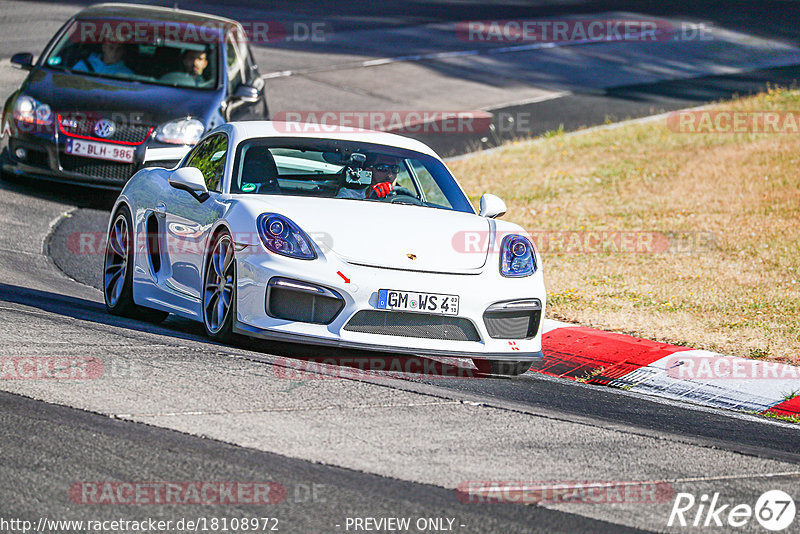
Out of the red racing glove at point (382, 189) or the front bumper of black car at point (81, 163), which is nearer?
the red racing glove at point (382, 189)

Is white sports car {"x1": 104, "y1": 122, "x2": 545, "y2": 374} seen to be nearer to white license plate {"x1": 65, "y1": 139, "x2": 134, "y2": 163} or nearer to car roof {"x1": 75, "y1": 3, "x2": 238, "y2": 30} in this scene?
white license plate {"x1": 65, "y1": 139, "x2": 134, "y2": 163}

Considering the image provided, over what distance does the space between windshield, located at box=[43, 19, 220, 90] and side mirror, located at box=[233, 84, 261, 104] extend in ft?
0.97

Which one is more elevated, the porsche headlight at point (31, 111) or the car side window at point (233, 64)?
the car side window at point (233, 64)

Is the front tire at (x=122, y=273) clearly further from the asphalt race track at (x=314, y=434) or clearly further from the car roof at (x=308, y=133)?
the car roof at (x=308, y=133)

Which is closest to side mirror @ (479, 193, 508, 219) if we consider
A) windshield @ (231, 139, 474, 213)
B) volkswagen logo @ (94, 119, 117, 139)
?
windshield @ (231, 139, 474, 213)

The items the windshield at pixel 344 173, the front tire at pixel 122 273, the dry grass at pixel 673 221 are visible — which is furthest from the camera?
the dry grass at pixel 673 221

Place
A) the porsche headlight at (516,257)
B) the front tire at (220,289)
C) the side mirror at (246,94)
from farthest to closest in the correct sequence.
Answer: the side mirror at (246,94)
the porsche headlight at (516,257)
the front tire at (220,289)

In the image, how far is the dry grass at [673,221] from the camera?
360 inches

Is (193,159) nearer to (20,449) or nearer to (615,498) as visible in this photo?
(20,449)

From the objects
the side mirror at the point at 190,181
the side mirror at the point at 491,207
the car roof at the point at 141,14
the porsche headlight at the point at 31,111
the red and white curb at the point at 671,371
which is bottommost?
the red and white curb at the point at 671,371

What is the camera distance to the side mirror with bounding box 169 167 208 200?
7.40 meters

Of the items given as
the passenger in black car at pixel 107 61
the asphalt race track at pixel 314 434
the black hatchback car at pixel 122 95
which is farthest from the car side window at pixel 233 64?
the asphalt race track at pixel 314 434

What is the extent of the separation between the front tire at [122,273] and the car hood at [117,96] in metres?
3.75

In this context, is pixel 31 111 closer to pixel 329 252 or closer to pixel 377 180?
pixel 377 180
